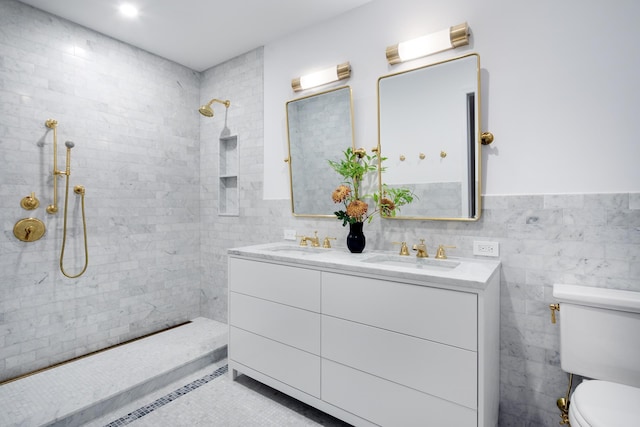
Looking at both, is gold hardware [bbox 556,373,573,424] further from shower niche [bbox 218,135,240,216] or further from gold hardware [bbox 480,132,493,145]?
shower niche [bbox 218,135,240,216]

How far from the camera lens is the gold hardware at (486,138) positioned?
5.77ft

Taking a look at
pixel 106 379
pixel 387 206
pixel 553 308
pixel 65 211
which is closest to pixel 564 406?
pixel 553 308

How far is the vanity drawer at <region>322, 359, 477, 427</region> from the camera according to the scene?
4.54ft

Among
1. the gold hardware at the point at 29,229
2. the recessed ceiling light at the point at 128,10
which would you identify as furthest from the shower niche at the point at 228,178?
the gold hardware at the point at 29,229

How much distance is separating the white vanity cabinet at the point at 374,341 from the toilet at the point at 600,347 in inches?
11.8

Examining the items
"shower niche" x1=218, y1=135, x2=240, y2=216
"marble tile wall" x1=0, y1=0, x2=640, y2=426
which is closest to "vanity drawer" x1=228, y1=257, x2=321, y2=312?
"marble tile wall" x1=0, y1=0, x2=640, y2=426

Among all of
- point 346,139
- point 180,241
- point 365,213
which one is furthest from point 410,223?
point 180,241

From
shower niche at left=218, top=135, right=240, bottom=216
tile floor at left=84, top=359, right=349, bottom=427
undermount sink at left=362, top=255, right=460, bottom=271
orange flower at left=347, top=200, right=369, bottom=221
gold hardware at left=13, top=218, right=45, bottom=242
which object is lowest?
tile floor at left=84, top=359, right=349, bottom=427

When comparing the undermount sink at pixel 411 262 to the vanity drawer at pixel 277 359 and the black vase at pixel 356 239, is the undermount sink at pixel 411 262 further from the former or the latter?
the vanity drawer at pixel 277 359

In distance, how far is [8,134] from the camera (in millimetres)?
2150

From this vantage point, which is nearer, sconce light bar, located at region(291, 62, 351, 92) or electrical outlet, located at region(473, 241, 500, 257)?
electrical outlet, located at region(473, 241, 500, 257)

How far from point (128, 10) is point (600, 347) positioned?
3.50 metres

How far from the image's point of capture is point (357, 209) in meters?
2.05

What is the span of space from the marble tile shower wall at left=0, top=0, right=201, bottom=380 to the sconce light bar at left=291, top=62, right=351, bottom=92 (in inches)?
55.7
